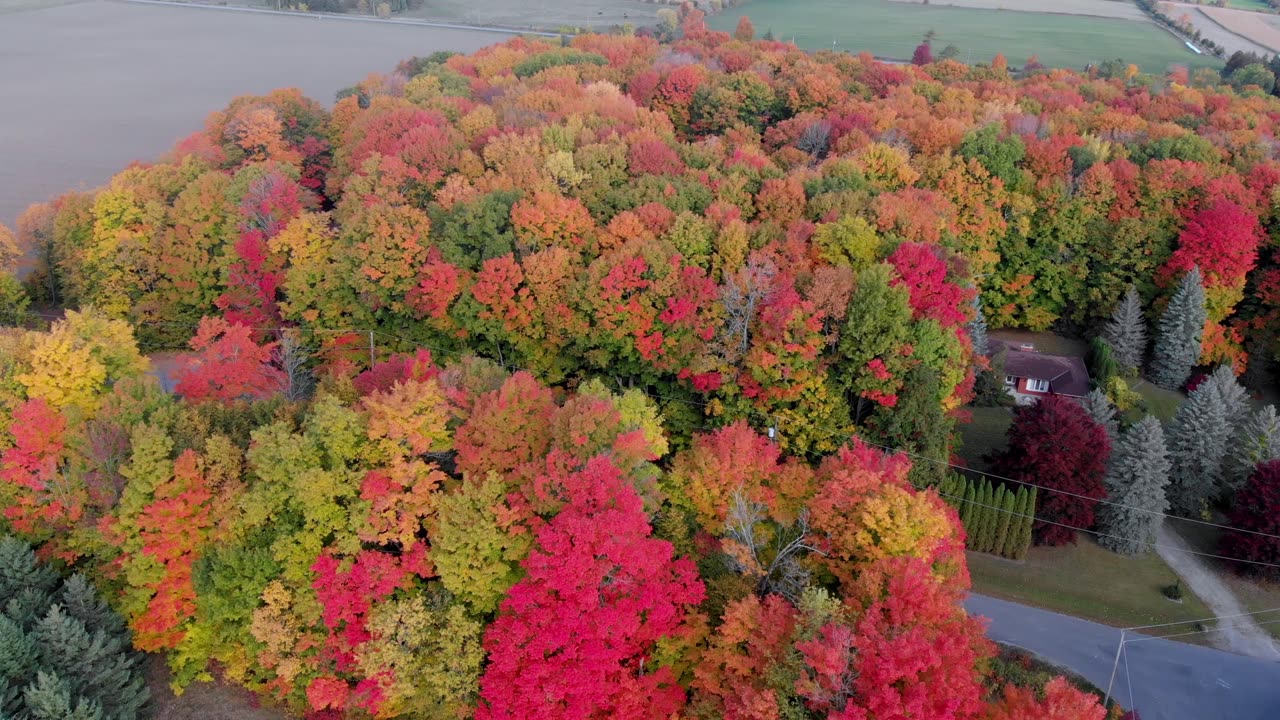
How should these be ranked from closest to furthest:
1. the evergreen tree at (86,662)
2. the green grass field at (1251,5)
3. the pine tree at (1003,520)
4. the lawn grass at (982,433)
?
the evergreen tree at (86,662)
the pine tree at (1003,520)
the lawn grass at (982,433)
the green grass field at (1251,5)

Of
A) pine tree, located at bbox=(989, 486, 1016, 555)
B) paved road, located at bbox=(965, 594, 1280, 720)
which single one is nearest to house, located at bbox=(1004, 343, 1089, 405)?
pine tree, located at bbox=(989, 486, 1016, 555)

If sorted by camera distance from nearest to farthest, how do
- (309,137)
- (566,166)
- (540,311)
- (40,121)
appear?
(540,311) < (566,166) < (309,137) < (40,121)

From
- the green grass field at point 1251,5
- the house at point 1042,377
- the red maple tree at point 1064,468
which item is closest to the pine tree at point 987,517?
the red maple tree at point 1064,468

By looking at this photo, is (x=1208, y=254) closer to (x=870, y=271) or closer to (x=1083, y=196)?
(x=1083, y=196)

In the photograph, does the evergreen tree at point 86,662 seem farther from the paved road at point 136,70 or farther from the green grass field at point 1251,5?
the green grass field at point 1251,5

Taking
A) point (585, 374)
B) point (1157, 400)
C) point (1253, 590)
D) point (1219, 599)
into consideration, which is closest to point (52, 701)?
point (585, 374)

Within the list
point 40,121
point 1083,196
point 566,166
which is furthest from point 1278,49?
point 40,121

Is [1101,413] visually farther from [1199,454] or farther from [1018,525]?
[1018,525]
